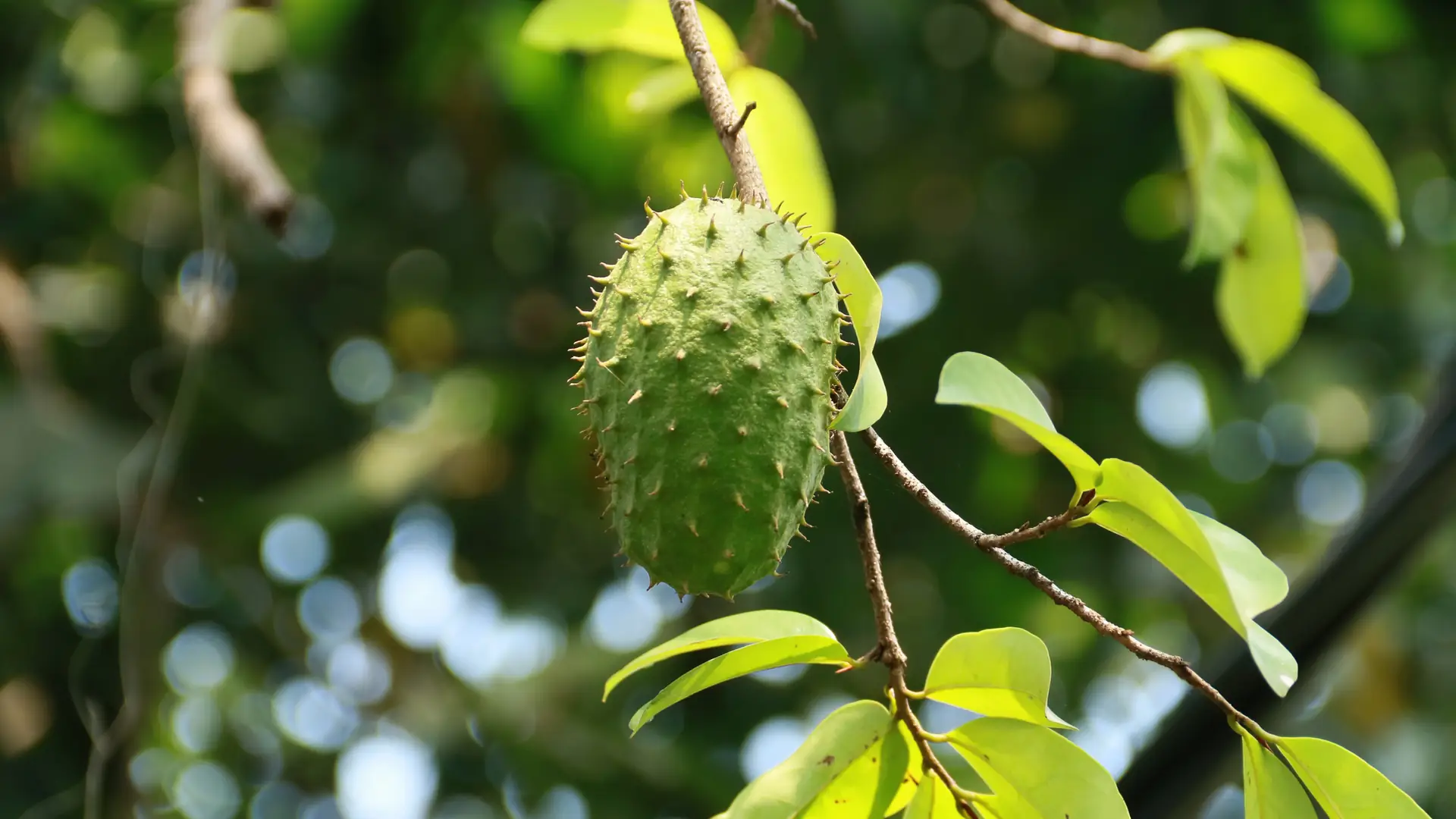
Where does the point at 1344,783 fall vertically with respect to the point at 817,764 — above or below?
above

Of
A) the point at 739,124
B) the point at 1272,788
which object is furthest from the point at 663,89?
the point at 1272,788

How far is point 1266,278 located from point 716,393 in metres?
1.30

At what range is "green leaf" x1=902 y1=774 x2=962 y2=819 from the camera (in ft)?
3.86

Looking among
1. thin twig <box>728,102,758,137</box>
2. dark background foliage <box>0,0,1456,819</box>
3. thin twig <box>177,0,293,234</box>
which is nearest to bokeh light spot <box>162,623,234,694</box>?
dark background foliage <box>0,0,1456,819</box>

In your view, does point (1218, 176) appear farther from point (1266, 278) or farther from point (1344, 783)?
point (1344, 783)

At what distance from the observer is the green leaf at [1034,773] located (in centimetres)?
117

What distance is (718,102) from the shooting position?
1440 millimetres

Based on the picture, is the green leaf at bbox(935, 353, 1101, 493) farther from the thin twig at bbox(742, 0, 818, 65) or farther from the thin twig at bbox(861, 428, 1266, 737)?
the thin twig at bbox(742, 0, 818, 65)

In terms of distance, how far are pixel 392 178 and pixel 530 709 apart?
1.96 metres

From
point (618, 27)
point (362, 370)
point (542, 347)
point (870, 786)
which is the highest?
point (618, 27)

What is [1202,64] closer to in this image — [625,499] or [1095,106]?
[625,499]

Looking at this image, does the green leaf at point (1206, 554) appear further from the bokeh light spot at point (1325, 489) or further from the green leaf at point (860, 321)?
the bokeh light spot at point (1325, 489)

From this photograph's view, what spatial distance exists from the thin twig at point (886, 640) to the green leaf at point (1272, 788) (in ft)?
0.90

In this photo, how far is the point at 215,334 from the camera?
4.37 meters
